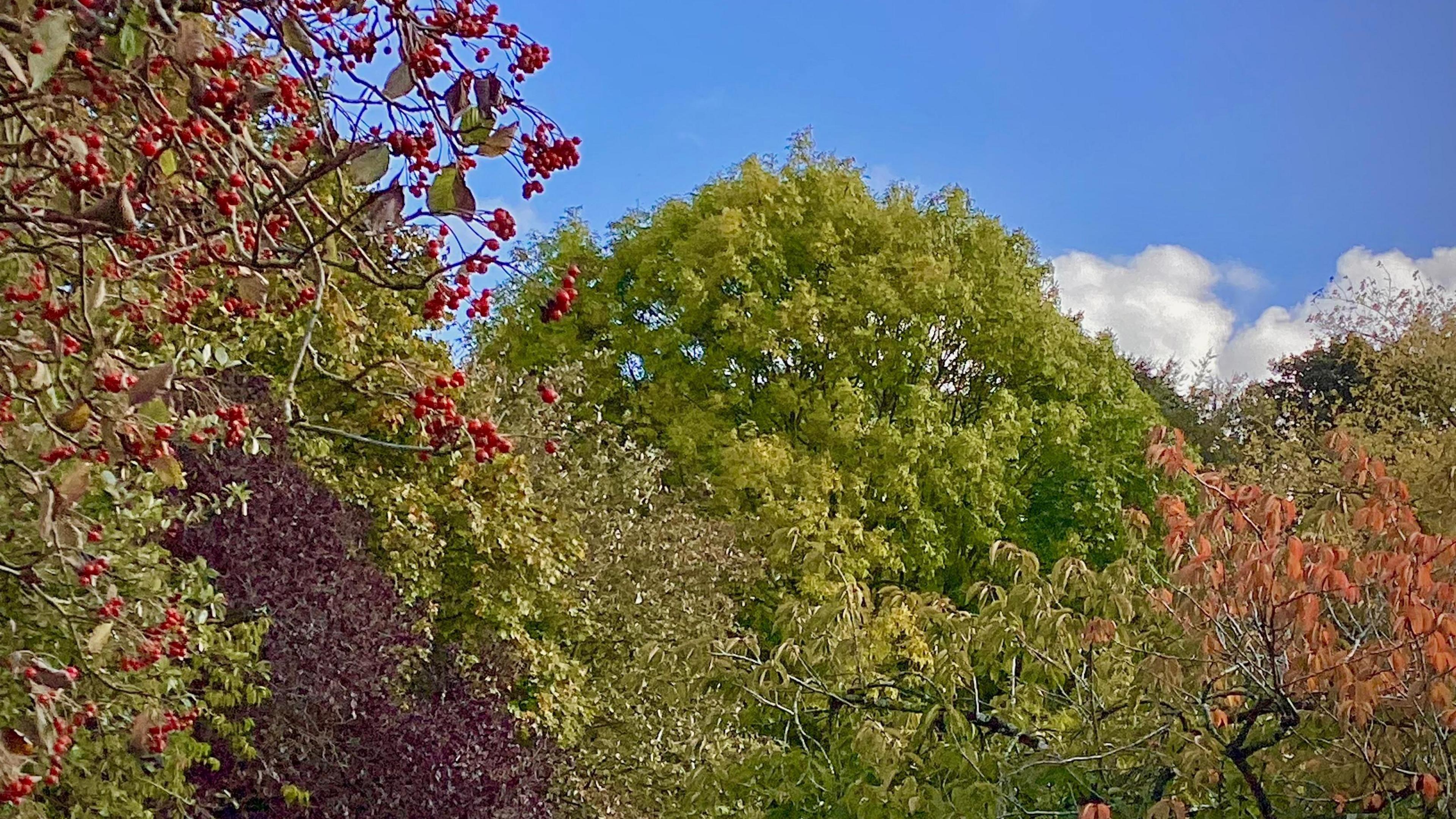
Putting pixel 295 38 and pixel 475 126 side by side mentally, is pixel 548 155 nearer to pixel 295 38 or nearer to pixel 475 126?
pixel 475 126

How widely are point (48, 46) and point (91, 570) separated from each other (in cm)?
171

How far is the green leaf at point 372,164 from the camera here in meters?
2.12

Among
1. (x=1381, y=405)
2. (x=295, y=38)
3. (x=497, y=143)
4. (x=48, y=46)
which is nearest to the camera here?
(x=48, y=46)

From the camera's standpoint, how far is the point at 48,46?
164 centimetres

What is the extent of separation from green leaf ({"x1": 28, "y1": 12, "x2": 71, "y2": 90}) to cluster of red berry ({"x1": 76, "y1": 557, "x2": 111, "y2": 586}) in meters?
1.60

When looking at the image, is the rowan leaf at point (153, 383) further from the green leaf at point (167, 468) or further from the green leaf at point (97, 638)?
the green leaf at point (97, 638)

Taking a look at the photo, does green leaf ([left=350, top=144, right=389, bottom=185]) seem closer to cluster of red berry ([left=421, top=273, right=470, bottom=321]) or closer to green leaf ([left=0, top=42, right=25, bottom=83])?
cluster of red berry ([left=421, top=273, right=470, bottom=321])

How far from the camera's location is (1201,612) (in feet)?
14.9

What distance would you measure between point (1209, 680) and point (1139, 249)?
15.0 meters

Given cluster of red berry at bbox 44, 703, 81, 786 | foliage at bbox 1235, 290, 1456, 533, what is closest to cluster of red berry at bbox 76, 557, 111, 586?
cluster of red berry at bbox 44, 703, 81, 786

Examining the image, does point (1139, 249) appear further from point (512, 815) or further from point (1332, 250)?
point (512, 815)

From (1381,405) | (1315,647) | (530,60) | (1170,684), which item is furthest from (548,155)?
(1381,405)

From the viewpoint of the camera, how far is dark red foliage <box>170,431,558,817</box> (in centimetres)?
723

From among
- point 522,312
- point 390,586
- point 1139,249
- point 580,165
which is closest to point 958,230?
point 1139,249
